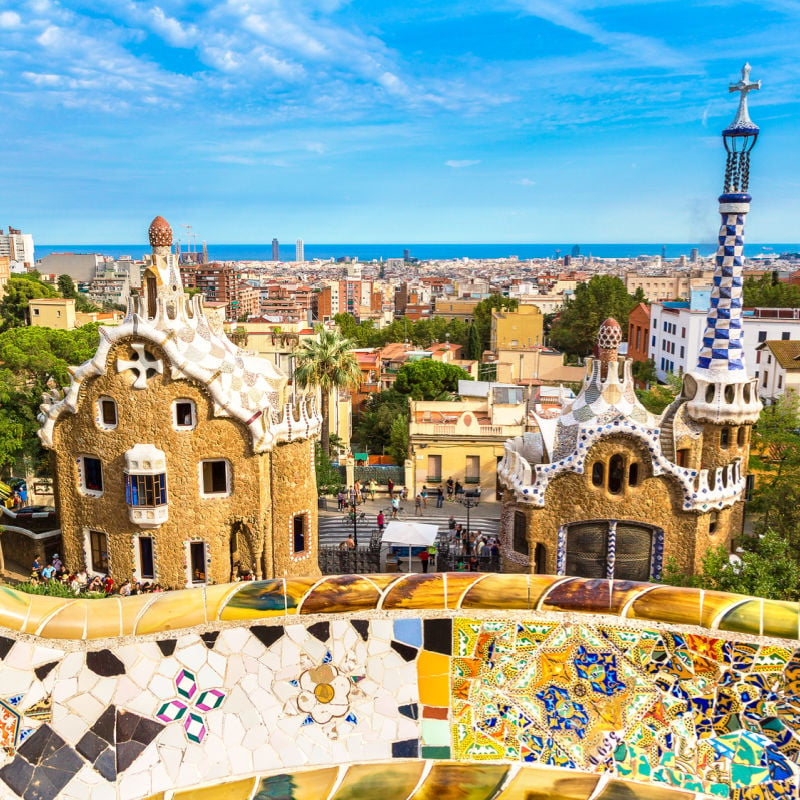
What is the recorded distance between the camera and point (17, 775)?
21.6 ft

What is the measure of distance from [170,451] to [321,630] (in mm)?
12103

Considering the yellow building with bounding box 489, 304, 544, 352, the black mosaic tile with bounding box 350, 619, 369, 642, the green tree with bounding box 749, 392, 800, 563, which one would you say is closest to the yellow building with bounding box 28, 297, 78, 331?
the yellow building with bounding box 489, 304, 544, 352

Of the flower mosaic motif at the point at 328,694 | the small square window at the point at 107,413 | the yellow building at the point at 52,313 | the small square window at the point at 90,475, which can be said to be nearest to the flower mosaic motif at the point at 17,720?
the flower mosaic motif at the point at 328,694

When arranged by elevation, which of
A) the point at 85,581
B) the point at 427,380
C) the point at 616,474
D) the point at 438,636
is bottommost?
the point at 85,581

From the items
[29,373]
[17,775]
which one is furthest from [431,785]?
[29,373]

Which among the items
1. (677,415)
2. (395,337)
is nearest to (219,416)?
(677,415)

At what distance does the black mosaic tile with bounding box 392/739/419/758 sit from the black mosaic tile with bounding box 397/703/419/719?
0.68 ft

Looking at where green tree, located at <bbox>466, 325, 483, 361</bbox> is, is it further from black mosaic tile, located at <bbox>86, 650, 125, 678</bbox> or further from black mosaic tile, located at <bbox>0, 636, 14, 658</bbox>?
black mosaic tile, located at <bbox>0, 636, 14, 658</bbox>

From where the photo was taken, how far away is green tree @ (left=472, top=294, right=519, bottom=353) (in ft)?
253

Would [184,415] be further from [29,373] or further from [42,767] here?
[29,373]

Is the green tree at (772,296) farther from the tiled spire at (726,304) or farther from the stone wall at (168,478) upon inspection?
the stone wall at (168,478)

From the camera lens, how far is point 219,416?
60.0ft

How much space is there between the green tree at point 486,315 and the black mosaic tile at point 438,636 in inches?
2503

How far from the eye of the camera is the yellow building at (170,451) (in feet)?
59.5
